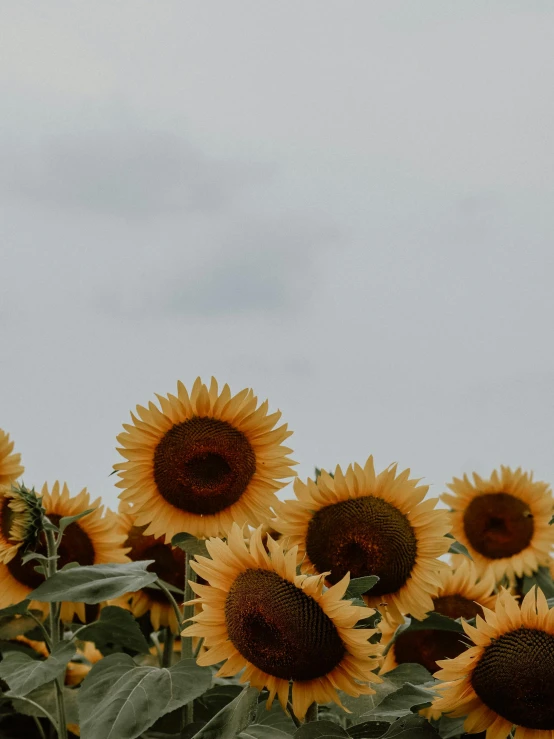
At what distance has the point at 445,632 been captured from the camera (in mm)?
3096

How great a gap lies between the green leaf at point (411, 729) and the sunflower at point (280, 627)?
13 cm

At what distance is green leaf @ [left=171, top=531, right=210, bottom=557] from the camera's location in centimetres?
261

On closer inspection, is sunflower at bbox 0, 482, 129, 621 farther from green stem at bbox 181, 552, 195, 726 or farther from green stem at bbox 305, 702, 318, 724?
green stem at bbox 305, 702, 318, 724

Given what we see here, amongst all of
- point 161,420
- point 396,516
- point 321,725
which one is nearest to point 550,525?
point 396,516

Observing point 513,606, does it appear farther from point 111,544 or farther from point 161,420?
point 111,544

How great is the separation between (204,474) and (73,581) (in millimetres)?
527

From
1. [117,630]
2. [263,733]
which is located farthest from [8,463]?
[263,733]

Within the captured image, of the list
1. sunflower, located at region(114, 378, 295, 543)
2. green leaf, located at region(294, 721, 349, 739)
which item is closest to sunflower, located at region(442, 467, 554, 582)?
sunflower, located at region(114, 378, 295, 543)

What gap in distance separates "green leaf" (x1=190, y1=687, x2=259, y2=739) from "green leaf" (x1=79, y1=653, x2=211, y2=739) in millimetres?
101

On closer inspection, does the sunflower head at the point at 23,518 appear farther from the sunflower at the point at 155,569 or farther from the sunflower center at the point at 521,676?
the sunflower center at the point at 521,676

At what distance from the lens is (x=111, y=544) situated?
318 cm

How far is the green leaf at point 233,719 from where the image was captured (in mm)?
1998

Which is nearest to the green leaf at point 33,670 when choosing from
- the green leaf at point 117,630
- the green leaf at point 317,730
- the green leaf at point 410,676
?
the green leaf at point 117,630

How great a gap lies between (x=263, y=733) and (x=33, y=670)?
697 millimetres
